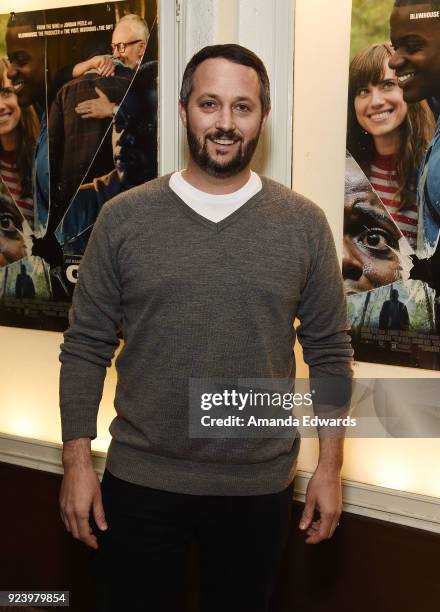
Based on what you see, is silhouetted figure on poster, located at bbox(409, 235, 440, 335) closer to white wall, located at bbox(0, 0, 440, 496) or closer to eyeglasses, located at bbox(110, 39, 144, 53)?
white wall, located at bbox(0, 0, 440, 496)

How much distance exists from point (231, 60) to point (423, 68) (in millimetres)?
560

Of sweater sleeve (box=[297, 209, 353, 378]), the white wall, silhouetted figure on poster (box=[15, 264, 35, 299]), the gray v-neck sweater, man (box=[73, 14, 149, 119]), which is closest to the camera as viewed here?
the gray v-neck sweater

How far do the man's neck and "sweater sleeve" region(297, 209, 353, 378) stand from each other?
0.67 ft

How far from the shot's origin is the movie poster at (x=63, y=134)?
7.91 feet

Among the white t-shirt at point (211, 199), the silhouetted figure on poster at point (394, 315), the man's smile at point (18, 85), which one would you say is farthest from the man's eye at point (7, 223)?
the silhouetted figure on poster at point (394, 315)

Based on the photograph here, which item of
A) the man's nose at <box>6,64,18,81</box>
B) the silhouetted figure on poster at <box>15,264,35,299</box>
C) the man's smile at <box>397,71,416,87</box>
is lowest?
the silhouetted figure on poster at <box>15,264,35,299</box>

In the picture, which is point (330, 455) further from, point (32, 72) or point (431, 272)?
point (32, 72)

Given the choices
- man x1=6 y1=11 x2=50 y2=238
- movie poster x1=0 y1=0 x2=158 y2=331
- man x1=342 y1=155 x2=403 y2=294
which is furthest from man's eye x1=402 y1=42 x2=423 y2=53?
man x1=6 y1=11 x2=50 y2=238

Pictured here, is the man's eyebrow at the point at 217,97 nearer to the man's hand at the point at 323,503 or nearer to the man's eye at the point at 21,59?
the man's hand at the point at 323,503

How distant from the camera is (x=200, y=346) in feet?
5.45

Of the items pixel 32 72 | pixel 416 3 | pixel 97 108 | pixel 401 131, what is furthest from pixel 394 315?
pixel 32 72

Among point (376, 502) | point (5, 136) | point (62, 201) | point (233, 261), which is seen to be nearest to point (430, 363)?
point (376, 502)

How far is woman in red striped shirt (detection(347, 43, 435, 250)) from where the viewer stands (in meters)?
1.99

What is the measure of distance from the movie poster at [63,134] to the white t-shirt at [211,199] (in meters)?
0.71
